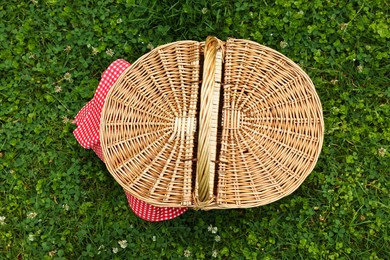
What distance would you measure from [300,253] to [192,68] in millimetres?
1444

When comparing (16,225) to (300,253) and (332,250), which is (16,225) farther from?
(332,250)

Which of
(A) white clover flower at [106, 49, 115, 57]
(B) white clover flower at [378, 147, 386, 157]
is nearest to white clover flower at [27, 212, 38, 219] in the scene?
(A) white clover flower at [106, 49, 115, 57]

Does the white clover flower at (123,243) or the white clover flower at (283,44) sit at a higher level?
the white clover flower at (283,44)

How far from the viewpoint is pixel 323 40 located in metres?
2.98

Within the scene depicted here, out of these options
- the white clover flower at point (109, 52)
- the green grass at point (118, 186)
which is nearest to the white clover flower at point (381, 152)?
the green grass at point (118, 186)

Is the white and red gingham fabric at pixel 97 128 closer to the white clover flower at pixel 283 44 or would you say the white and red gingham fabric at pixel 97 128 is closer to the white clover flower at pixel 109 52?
the white clover flower at pixel 109 52

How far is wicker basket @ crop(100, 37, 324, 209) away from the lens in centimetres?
227

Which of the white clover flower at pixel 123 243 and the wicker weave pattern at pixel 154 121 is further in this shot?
the white clover flower at pixel 123 243

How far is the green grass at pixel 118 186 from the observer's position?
288 cm

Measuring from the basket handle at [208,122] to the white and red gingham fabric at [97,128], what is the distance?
593mm

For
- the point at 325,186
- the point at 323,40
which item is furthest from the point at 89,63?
the point at 325,186

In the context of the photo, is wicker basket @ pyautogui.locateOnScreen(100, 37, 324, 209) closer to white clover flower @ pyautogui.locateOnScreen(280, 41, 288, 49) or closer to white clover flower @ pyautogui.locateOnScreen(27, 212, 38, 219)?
white clover flower @ pyautogui.locateOnScreen(280, 41, 288, 49)

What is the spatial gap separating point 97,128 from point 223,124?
2.46ft

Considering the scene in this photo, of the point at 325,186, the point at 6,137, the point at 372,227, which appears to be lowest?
the point at 372,227
